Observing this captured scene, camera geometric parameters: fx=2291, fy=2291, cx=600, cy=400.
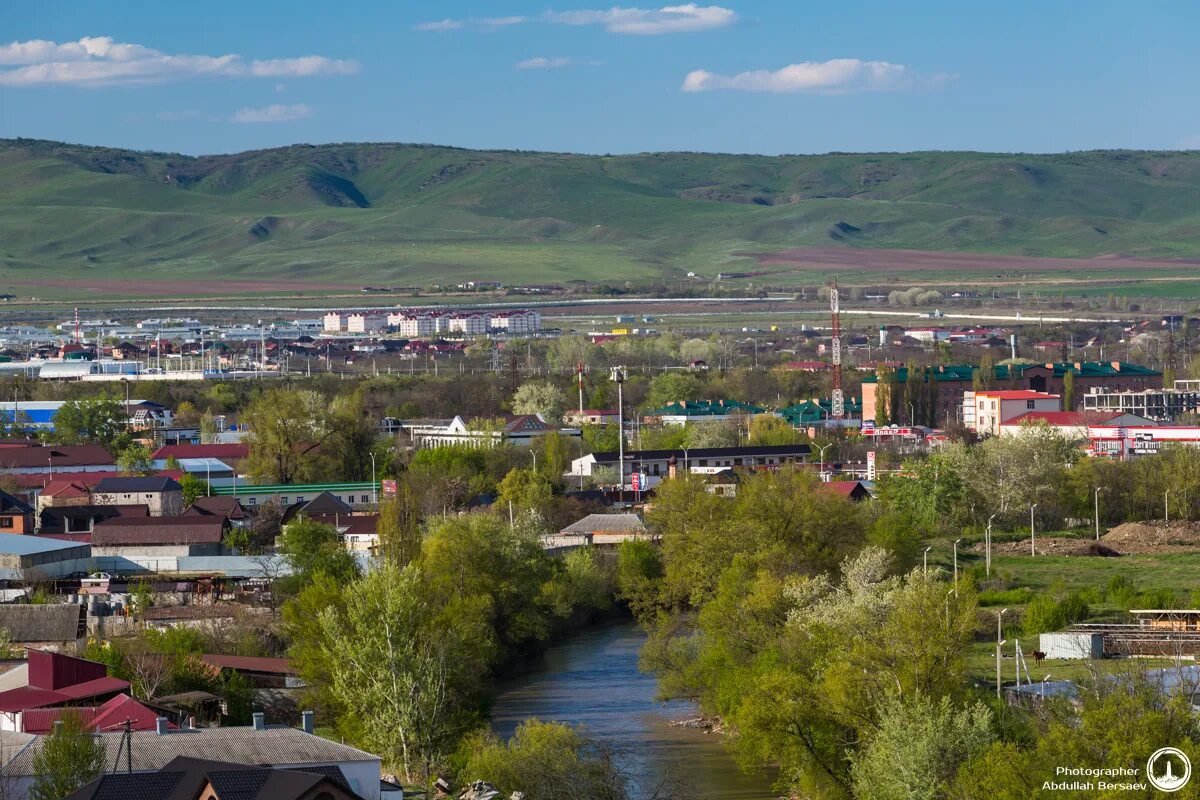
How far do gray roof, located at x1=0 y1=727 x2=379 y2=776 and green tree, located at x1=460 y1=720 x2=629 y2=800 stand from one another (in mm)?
1403

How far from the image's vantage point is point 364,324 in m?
131

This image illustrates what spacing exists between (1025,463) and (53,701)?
28.3 meters

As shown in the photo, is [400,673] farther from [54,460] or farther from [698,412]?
[698,412]

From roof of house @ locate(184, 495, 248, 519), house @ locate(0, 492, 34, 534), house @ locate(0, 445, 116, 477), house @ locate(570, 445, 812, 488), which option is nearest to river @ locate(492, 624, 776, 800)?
roof of house @ locate(184, 495, 248, 519)

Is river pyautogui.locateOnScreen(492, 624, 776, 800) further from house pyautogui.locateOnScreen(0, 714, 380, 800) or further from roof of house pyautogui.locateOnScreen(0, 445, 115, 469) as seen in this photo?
roof of house pyautogui.locateOnScreen(0, 445, 115, 469)

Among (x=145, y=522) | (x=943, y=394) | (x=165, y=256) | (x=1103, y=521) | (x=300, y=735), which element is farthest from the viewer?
(x=165, y=256)

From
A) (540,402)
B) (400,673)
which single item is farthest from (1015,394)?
(400,673)

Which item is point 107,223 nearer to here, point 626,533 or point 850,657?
point 626,533

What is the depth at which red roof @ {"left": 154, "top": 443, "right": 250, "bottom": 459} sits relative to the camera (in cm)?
5109

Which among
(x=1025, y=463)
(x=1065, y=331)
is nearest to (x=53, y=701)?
(x=1025, y=463)

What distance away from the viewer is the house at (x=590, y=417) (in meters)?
62.0

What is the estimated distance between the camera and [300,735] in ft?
58.7

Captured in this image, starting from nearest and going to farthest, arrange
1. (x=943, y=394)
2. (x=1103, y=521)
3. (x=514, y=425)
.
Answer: (x=1103, y=521) → (x=514, y=425) → (x=943, y=394)

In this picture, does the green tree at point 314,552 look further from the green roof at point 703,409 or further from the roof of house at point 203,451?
the green roof at point 703,409
